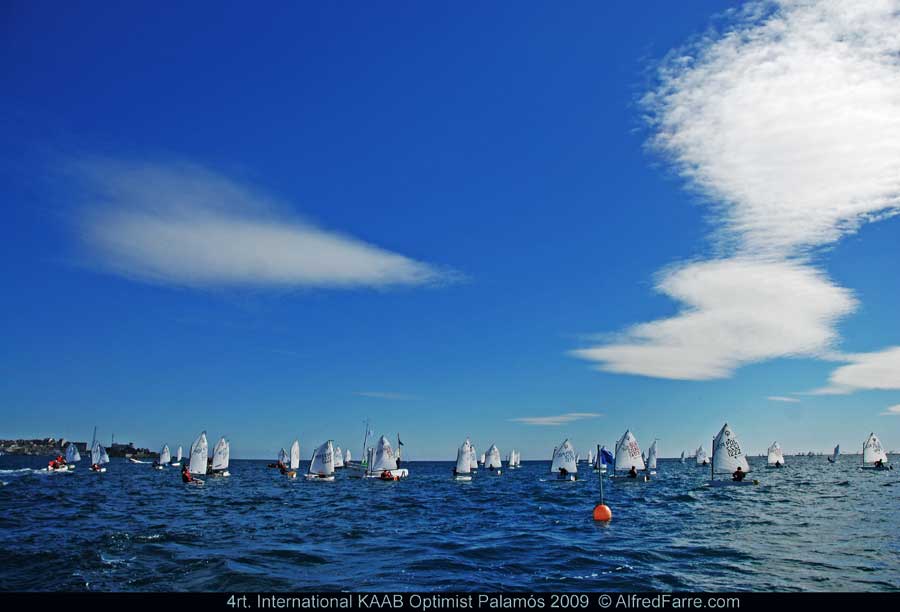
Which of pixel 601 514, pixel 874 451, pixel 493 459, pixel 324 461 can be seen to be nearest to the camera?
pixel 601 514

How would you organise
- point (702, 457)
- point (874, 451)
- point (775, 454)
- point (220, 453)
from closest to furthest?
point (220, 453), point (874, 451), point (775, 454), point (702, 457)

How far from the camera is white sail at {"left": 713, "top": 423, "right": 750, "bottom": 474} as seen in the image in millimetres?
61406

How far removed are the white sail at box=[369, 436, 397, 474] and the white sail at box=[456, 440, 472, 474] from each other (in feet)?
53.6

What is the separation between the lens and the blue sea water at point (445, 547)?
57.6 feet

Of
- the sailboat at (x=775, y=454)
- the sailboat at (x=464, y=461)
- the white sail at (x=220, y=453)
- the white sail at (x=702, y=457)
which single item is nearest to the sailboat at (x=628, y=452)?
the sailboat at (x=464, y=461)

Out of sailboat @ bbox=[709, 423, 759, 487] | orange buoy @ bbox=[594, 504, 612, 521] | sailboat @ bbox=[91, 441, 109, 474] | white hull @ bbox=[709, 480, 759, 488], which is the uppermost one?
sailboat @ bbox=[709, 423, 759, 487]

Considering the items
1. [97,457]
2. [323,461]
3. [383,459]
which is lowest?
[97,457]

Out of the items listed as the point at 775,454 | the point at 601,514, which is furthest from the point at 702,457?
the point at 601,514

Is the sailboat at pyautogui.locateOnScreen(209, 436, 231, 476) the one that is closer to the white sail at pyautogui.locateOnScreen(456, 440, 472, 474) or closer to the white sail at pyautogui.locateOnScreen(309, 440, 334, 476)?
the white sail at pyautogui.locateOnScreen(309, 440, 334, 476)

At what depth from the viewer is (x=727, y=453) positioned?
6259 centimetres

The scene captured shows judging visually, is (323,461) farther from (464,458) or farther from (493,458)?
(493,458)

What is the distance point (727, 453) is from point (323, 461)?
50.2 m

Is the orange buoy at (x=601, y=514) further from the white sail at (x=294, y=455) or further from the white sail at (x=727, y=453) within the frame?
the white sail at (x=294, y=455)

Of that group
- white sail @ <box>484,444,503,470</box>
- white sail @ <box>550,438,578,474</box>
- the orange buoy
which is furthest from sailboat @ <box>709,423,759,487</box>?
white sail @ <box>484,444,503,470</box>
